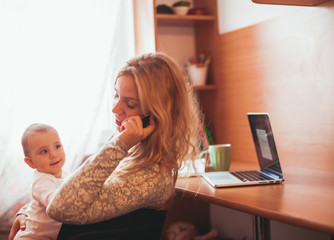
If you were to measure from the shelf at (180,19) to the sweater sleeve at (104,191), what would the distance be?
1.15 m

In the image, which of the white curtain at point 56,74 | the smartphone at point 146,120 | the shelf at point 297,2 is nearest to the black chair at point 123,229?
the smartphone at point 146,120

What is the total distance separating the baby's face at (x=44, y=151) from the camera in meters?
1.38

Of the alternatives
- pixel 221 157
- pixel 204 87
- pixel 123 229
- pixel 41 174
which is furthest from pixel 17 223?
pixel 204 87

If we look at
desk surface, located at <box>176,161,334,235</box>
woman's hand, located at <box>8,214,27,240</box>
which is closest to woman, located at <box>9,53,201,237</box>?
desk surface, located at <box>176,161,334,235</box>

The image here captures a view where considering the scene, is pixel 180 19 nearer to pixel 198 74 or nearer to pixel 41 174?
pixel 198 74

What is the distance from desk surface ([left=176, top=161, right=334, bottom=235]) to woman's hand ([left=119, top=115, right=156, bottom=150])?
0.31m

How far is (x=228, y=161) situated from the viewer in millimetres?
1688

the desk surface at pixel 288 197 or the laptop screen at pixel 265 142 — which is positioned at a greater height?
the laptop screen at pixel 265 142

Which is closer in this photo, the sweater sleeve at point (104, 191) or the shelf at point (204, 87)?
the sweater sleeve at point (104, 191)

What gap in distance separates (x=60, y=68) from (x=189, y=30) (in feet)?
2.82

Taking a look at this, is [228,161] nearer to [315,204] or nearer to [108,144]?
[315,204]

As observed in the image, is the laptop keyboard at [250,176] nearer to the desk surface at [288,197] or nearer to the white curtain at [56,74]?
the desk surface at [288,197]

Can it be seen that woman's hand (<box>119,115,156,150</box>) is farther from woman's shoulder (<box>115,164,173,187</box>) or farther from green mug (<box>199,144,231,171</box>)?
green mug (<box>199,144,231,171</box>)

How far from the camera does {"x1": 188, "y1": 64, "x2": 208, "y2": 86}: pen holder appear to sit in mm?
2146
